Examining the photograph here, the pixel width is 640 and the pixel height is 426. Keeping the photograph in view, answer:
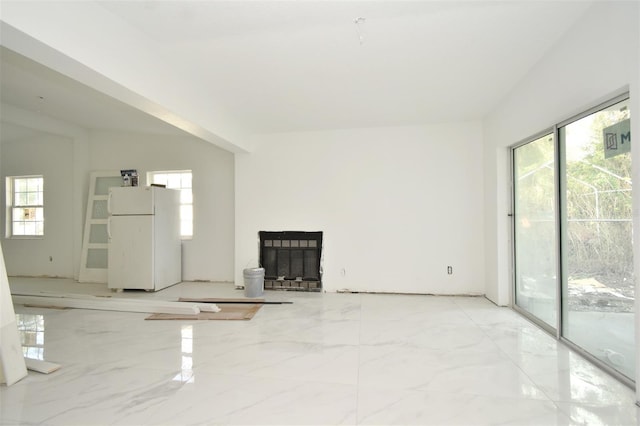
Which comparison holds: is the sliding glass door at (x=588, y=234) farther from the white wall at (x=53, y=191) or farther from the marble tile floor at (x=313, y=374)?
the white wall at (x=53, y=191)

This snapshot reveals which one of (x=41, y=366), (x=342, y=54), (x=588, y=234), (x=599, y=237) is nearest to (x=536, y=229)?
(x=588, y=234)

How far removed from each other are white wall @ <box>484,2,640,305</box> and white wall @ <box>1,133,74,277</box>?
25.9 ft

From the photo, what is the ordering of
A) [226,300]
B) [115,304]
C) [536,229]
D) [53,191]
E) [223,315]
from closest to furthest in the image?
[536,229], [223,315], [115,304], [226,300], [53,191]

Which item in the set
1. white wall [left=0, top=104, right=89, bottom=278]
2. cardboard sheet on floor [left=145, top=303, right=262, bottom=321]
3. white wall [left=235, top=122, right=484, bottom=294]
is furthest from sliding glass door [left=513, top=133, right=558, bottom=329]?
white wall [left=0, top=104, right=89, bottom=278]

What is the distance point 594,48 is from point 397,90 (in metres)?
1.67

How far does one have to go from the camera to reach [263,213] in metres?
4.96

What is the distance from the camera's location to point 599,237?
2281mm

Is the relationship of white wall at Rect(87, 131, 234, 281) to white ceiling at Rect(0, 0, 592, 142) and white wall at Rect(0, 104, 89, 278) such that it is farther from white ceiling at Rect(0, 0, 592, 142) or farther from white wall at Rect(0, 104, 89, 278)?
white wall at Rect(0, 104, 89, 278)

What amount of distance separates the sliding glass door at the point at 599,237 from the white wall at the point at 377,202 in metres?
1.73

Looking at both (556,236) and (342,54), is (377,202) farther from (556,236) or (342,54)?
(342,54)

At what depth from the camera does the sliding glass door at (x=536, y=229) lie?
290 centimetres

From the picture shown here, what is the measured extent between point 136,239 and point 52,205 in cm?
296

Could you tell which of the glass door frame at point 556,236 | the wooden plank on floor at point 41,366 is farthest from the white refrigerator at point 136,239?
the glass door frame at point 556,236

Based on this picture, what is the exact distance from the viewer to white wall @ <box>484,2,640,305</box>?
1.86 metres
